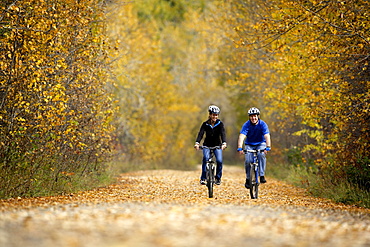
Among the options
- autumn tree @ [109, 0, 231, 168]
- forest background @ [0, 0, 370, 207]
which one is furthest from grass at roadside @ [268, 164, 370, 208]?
autumn tree @ [109, 0, 231, 168]

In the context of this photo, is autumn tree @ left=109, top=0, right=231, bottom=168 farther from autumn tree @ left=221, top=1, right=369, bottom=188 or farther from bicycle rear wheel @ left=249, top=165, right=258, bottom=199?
bicycle rear wheel @ left=249, top=165, right=258, bottom=199

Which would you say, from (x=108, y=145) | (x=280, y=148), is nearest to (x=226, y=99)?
(x=280, y=148)

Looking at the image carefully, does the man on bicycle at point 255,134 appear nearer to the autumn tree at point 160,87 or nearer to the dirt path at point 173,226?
the dirt path at point 173,226

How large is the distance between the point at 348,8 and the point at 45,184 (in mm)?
8620

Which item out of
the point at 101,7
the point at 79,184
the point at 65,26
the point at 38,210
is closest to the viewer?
the point at 38,210

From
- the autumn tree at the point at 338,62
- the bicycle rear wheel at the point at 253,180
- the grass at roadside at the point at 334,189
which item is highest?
the autumn tree at the point at 338,62

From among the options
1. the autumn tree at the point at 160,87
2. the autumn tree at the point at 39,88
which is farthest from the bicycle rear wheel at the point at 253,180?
the autumn tree at the point at 160,87

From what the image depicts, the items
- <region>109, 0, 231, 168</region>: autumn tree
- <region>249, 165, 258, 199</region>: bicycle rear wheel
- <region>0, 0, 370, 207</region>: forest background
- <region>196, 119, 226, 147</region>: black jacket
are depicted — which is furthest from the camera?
<region>109, 0, 231, 168</region>: autumn tree

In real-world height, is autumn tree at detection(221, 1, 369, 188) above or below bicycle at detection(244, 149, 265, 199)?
above

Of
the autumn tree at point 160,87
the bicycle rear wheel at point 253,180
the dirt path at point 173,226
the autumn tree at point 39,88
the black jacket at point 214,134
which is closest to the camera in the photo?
the dirt path at point 173,226

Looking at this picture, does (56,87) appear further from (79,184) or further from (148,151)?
(148,151)

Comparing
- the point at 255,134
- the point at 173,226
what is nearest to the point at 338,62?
the point at 255,134

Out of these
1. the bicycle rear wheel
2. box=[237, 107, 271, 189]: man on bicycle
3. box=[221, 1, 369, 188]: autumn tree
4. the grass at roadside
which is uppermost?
box=[221, 1, 369, 188]: autumn tree

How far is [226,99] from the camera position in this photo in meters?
52.0
